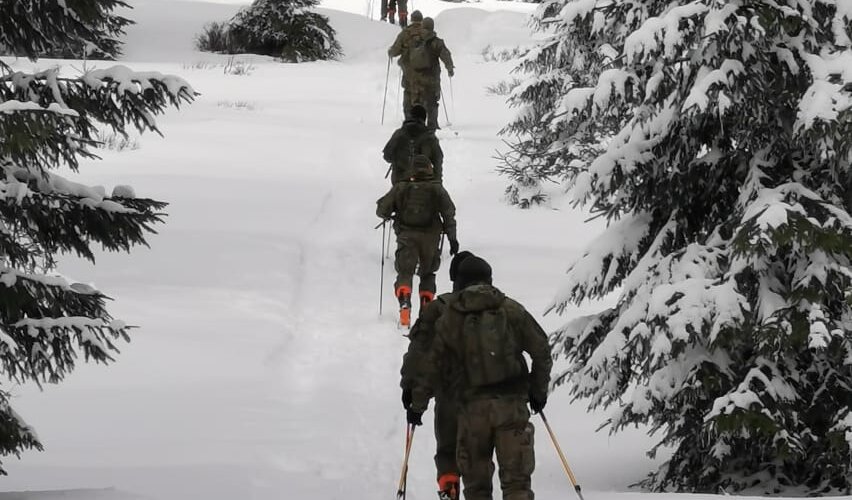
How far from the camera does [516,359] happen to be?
6141 millimetres

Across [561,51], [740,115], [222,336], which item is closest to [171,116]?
[222,336]

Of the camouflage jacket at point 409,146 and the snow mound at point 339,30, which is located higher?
the snow mound at point 339,30

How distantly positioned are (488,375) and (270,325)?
6.16 m

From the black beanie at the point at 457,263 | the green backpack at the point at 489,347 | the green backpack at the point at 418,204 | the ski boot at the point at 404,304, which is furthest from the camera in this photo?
the ski boot at the point at 404,304

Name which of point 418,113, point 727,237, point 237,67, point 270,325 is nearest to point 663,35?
point 727,237

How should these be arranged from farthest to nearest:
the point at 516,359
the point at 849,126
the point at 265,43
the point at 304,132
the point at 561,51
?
1. the point at 265,43
2. the point at 304,132
3. the point at 561,51
4. the point at 849,126
5. the point at 516,359

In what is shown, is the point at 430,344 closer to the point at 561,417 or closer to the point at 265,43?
the point at 561,417

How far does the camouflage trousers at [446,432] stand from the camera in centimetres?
650

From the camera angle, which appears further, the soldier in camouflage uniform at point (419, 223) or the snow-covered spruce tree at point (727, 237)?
the soldier in camouflage uniform at point (419, 223)

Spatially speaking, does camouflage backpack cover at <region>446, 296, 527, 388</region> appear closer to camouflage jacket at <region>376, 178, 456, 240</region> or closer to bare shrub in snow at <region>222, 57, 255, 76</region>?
camouflage jacket at <region>376, 178, 456, 240</region>

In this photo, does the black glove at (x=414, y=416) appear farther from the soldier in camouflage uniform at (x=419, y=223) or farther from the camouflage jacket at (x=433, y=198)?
the camouflage jacket at (x=433, y=198)

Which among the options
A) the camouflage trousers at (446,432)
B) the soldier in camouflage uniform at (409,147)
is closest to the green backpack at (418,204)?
the soldier in camouflage uniform at (409,147)

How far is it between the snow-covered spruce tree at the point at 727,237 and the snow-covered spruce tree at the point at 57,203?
2996 mm

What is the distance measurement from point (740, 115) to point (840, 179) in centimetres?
78
